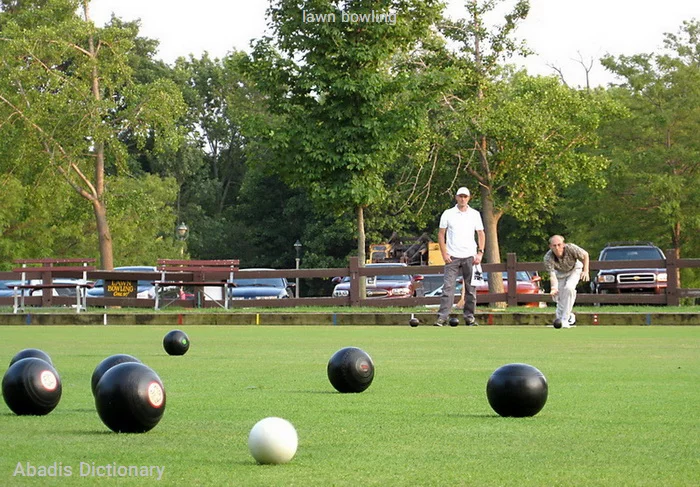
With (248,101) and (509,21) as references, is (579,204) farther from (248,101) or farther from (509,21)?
(248,101)

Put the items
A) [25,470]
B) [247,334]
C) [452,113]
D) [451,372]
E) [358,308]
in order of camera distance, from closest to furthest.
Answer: [25,470] → [451,372] → [247,334] → [358,308] → [452,113]

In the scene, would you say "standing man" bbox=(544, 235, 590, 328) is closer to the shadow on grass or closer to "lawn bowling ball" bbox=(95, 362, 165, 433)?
the shadow on grass

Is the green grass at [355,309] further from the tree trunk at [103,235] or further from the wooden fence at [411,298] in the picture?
the tree trunk at [103,235]

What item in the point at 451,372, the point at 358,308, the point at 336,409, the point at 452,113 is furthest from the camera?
the point at 452,113

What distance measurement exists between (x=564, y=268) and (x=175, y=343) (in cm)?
780

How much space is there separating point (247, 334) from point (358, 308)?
289 inches

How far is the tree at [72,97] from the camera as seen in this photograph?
31.5 meters

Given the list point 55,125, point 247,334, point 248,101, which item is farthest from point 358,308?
point 248,101

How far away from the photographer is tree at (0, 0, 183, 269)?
103 feet

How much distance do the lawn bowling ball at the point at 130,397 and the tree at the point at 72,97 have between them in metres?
26.9

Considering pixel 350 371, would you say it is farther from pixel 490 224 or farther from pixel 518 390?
pixel 490 224

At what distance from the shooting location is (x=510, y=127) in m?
34.9

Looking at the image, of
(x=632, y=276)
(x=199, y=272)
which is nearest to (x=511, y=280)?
(x=199, y=272)

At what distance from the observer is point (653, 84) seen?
38.8m
